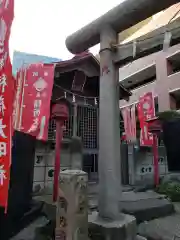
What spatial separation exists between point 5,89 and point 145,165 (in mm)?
12750

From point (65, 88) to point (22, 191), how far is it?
21.0 feet

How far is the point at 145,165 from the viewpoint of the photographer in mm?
14180

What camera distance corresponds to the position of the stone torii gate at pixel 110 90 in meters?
4.84

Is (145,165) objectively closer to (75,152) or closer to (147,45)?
(75,152)

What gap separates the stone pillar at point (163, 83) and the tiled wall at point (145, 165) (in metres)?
9.43

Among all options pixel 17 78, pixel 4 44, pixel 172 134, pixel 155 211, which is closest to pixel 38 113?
pixel 17 78

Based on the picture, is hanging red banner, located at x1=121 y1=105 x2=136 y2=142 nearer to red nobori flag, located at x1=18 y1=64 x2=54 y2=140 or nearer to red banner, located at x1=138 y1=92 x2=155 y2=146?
red banner, located at x1=138 y1=92 x2=155 y2=146

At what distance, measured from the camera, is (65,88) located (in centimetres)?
1086

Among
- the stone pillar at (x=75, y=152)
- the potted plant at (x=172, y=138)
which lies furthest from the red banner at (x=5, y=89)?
the stone pillar at (x=75, y=152)

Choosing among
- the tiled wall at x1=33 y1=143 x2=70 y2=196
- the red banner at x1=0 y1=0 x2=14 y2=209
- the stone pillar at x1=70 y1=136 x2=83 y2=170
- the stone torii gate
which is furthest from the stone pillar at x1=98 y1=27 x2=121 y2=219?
the stone pillar at x1=70 y1=136 x2=83 y2=170

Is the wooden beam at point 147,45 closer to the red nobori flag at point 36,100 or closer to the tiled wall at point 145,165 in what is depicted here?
the red nobori flag at point 36,100

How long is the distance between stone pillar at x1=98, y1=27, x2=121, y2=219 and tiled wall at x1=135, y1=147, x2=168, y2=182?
914 cm

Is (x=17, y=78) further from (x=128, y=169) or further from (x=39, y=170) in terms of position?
(x=128, y=169)

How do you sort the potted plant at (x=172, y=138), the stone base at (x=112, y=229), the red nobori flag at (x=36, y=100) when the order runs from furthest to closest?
the red nobori flag at (x=36, y=100) < the stone base at (x=112, y=229) < the potted plant at (x=172, y=138)
